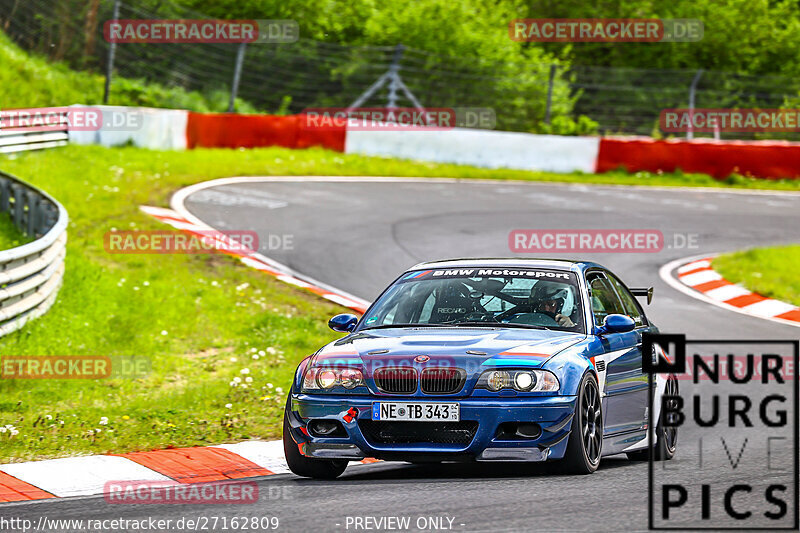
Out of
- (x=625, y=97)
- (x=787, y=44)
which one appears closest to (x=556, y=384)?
(x=625, y=97)

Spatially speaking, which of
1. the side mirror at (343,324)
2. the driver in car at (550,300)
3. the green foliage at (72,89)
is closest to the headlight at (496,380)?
the driver in car at (550,300)

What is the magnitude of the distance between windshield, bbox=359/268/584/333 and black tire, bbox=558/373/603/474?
23.3 inches

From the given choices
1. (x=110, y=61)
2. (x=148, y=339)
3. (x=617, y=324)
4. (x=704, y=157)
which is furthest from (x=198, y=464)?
(x=704, y=157)

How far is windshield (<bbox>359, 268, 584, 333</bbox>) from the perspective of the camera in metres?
7.80

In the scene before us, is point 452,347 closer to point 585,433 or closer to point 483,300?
point 585,433

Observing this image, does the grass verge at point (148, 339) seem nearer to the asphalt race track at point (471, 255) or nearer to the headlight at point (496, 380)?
the asphalt race track at point (471, 255)

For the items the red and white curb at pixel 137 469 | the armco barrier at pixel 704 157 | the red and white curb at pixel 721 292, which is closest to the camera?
the red and white curb at pixel 137 469

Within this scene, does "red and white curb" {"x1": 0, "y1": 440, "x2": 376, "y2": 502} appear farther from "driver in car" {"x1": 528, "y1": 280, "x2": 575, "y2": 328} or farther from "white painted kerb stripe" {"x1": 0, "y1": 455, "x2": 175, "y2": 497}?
"driver in car" {"x1": 528, "y1": 280, "x2": 575, "y2": 328}

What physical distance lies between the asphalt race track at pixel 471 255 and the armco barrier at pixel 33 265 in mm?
3074

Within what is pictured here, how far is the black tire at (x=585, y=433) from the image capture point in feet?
22.3

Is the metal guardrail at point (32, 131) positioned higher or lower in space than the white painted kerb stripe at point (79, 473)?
higher

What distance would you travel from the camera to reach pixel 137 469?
7945mm

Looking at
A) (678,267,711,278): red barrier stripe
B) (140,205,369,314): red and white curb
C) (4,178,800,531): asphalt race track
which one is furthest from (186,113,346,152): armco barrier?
(678,267,711,278): red barrier stripe

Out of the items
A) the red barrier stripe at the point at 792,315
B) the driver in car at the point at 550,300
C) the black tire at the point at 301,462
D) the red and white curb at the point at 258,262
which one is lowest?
the red barrier stripe at the point at 792,315
